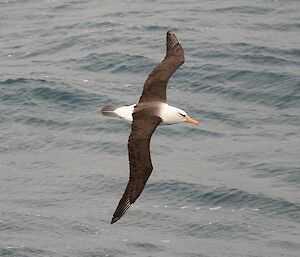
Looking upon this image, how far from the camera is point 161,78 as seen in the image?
25.3m

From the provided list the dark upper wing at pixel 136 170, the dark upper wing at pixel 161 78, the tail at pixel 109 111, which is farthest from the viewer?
the dark upper wing at pixel 161 78

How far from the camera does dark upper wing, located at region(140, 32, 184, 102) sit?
989 inches

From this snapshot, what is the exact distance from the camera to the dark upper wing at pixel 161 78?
25.1 m

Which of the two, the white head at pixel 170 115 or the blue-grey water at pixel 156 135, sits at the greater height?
the white head at pixel 170 115

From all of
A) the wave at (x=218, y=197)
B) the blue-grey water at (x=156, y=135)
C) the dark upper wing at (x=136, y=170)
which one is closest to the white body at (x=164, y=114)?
the dark upper wing at (x=136, y=170)

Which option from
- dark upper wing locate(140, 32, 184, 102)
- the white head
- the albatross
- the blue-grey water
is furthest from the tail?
the blue-grey water

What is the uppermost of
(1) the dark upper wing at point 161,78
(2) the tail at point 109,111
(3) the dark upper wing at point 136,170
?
(1) the dark upper wing at point 161,78

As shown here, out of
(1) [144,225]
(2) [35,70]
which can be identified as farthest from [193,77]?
(1) [144,225]

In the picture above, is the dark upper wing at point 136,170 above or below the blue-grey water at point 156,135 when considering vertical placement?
above

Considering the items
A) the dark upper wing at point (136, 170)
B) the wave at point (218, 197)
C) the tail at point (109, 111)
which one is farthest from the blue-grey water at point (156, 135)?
the dark upper wing at point (136, 170)

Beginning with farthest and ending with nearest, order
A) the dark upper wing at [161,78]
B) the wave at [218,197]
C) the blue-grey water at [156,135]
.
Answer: the wave at [218,197] < the blue-grey water at [156,135] < the dark upper wing at [161,78]

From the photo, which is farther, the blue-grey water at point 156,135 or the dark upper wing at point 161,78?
the blue-grey water at point 156,135

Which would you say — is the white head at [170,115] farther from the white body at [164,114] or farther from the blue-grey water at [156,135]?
the blue-grey water at [156,135]

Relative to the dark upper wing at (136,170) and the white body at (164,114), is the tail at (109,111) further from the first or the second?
the dark upper wing at (136,170)
